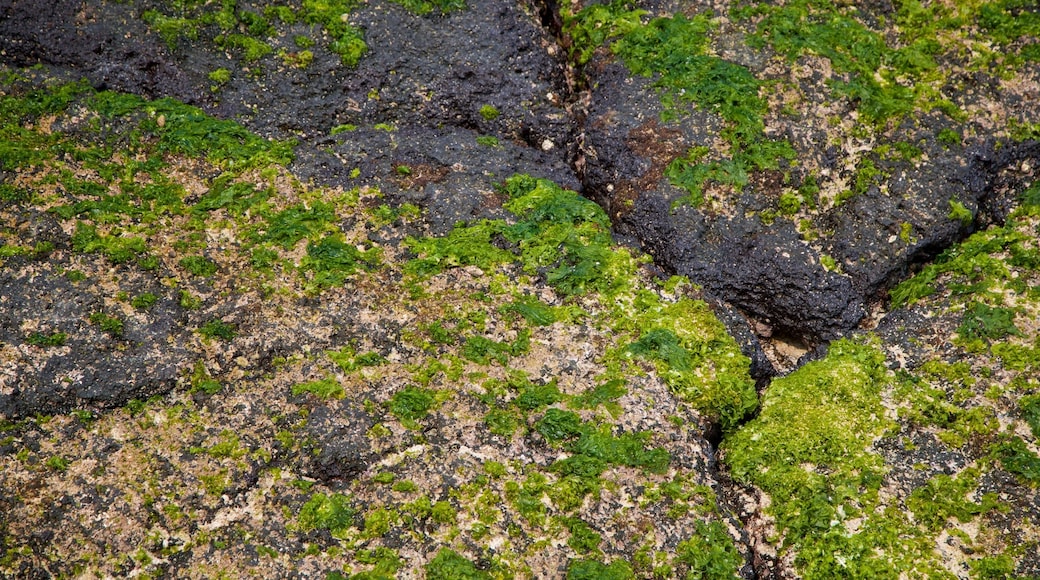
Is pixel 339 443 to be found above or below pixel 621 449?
below

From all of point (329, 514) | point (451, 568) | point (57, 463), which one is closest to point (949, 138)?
point (451, 568)

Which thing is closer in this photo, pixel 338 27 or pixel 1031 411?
pixel 1031 411

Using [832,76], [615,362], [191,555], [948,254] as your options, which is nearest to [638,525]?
[615,362]

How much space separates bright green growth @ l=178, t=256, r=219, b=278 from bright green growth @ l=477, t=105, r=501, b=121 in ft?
7.70

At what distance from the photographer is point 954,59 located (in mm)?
6223

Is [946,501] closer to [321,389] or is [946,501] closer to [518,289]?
[518,289]

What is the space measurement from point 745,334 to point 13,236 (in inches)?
189

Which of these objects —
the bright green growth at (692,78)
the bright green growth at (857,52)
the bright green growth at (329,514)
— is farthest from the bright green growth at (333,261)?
the bright green growth at (857,52)

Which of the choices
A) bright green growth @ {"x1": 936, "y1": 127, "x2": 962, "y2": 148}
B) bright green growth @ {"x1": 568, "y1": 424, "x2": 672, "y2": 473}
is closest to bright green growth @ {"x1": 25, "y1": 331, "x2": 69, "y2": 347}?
bright green growth @ {"x1": 568, "y1": 424, "x2": 672, "y2": 473}

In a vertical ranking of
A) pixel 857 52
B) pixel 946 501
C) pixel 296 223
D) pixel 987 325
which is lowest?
pixel 946 501

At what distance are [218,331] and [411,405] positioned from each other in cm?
130

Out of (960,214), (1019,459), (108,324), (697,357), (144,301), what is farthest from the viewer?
(960,214)

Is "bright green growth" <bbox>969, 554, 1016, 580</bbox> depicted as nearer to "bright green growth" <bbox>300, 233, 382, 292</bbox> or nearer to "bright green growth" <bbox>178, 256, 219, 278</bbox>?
"bright green growth" <bbox>300, 233, 382, 292</bbox>

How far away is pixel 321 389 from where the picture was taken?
4.70 metres
